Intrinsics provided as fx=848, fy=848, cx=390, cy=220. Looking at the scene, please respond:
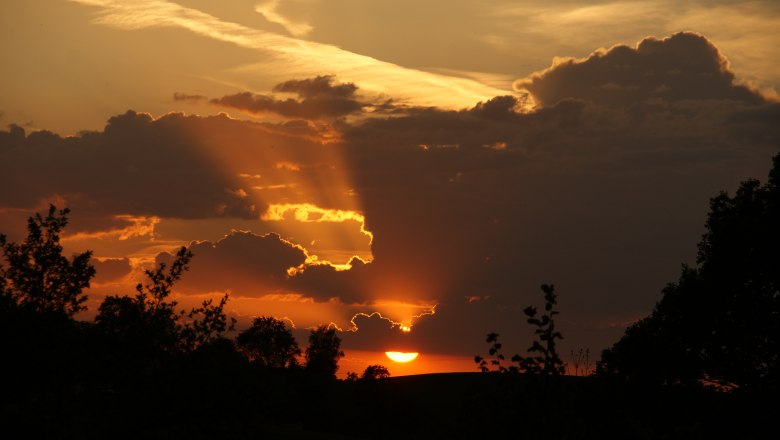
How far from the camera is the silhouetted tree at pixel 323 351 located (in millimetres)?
191000

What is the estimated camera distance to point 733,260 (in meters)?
60.4

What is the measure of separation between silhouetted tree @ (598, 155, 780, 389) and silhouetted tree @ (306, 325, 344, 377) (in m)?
131

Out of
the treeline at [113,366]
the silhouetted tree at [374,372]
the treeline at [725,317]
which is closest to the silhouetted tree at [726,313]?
the treeline at [725,317]

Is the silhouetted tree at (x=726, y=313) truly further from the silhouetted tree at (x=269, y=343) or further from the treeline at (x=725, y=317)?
the silhouetted tree at (x=269, y=343)

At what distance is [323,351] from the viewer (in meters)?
195

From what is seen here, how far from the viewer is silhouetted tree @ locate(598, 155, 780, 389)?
58625mm

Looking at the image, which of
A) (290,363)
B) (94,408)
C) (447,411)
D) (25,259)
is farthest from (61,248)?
(290,363)

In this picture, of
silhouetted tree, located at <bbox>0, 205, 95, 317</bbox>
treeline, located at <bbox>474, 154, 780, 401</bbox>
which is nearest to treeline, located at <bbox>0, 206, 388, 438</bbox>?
silhouetted tree, located at <bbox>0, 205, 95, 317</bbox>

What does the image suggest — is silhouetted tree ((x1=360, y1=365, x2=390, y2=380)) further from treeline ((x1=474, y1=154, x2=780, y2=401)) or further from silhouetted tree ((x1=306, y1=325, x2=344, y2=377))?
treeline ((x1=474, y1=154, x2=780, y2=401))

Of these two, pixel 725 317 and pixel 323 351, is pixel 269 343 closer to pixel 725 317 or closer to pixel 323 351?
pixel 323 351

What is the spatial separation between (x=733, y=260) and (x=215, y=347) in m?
40.6

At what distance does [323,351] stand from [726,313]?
465ft

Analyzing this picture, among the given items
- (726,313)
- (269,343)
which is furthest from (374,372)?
(726,313)

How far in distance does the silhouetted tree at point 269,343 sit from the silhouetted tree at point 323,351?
17.3ft
